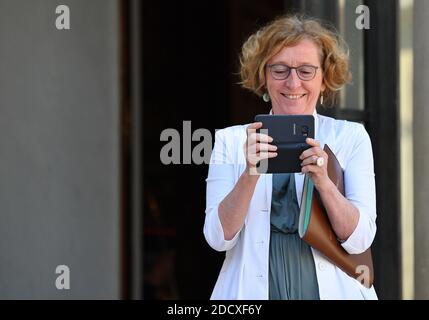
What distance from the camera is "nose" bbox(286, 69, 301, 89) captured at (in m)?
2.49

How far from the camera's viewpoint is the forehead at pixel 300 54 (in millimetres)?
2502

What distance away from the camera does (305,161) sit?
7.63ft

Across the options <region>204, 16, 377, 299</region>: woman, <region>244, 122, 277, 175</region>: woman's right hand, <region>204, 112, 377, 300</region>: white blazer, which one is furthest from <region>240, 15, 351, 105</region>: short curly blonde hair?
<region>244, 122, 277, 175</region>: woman's right hand

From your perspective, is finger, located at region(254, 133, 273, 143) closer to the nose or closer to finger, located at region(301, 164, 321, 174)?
finger, located at region(301, 164, 321, 174)

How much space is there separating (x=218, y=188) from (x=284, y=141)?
0.27 m

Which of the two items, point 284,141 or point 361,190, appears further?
point 361,190

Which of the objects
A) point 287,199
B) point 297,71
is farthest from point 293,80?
point 287,199

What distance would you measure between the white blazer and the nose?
0.72ft

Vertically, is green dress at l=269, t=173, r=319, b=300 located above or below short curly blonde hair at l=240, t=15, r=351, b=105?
below

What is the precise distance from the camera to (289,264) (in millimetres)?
2469

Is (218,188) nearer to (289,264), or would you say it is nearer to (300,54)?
(289,264)

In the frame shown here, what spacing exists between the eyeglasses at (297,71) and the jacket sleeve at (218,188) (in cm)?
24
